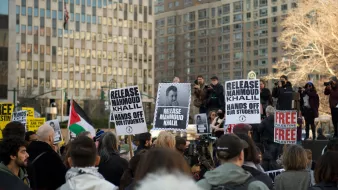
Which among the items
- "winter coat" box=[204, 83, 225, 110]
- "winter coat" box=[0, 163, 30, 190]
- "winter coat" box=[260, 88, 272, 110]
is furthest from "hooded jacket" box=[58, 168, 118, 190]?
"winter coat" box=[260, 88, 272, 110]

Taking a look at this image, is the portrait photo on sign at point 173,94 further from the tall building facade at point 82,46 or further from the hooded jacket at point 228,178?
the tall building facade at point 82,46

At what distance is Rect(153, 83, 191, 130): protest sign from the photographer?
43.3 ft

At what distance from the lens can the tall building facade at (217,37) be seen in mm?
132750

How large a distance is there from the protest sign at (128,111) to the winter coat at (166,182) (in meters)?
8.41

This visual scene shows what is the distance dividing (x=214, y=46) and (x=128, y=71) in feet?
98.6

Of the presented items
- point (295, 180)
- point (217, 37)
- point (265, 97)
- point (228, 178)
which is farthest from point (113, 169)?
point (217, 37)

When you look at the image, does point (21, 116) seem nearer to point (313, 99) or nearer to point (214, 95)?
point (214, 95)

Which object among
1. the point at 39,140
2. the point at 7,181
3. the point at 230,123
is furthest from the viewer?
the point at 230,123

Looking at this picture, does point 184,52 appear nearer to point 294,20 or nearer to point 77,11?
point 77,11

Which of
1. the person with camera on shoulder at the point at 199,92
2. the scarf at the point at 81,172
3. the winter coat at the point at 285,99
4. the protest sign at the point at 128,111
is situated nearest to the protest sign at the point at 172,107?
the person with camera on shoulder at the point at 199,92

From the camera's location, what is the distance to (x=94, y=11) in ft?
393

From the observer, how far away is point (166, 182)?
3166 millimetres

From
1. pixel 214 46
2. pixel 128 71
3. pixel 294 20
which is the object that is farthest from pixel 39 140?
pixel 214 46

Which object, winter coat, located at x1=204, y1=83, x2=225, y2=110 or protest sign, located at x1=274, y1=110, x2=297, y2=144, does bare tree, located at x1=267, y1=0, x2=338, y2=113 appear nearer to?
winter coat, located at x1=204, y1=83, x2=225, y2=110
